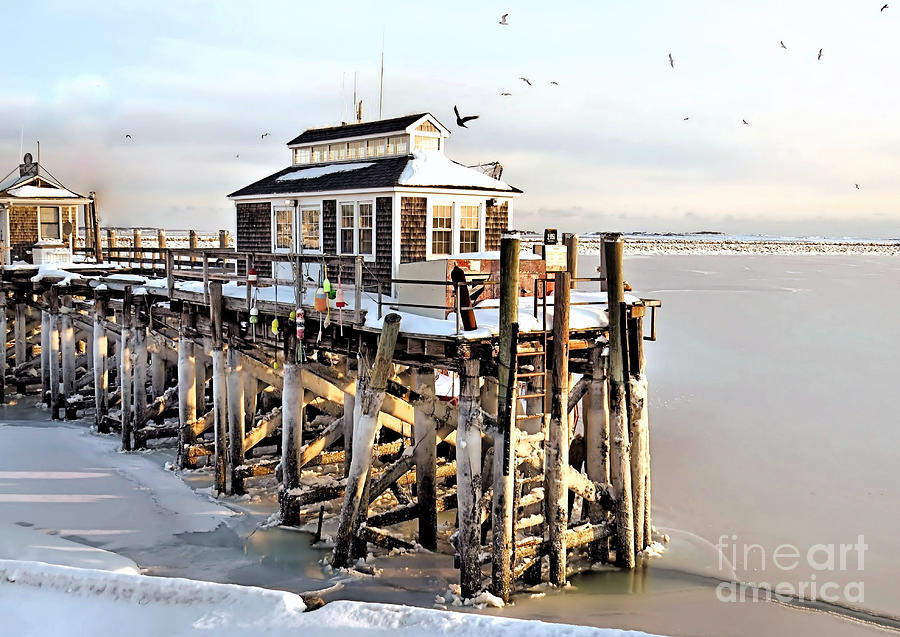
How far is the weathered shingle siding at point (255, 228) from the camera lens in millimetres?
19981

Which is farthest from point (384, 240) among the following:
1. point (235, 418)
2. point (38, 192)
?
point (38, 192)

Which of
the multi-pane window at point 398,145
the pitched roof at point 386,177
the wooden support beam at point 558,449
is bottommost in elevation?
the wooden support beam at point 558,449

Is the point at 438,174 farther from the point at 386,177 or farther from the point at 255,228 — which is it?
the point at 255,228

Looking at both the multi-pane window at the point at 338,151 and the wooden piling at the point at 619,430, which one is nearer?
the wooden piling at the point at 619,430

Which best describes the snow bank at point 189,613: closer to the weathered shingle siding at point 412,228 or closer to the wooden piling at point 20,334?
the weathered shingle siding at point 412,228

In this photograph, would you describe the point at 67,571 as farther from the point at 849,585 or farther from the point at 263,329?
the point at 849,585

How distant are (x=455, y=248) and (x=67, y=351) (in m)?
13.5

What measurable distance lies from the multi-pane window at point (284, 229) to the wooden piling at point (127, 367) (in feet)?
14.1

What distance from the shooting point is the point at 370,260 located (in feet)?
54.7

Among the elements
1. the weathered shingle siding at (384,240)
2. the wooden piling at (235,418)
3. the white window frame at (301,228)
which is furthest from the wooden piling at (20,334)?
the weathered shingle siding at (384,240)

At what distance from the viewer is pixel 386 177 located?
1656 cm

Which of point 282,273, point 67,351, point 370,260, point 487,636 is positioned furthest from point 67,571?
point 67,351

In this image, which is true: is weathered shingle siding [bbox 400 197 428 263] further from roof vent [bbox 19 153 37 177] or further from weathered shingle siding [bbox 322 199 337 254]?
roof vent [bbox 19 153 37 177]

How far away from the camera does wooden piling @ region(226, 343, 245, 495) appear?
16.8 metres
